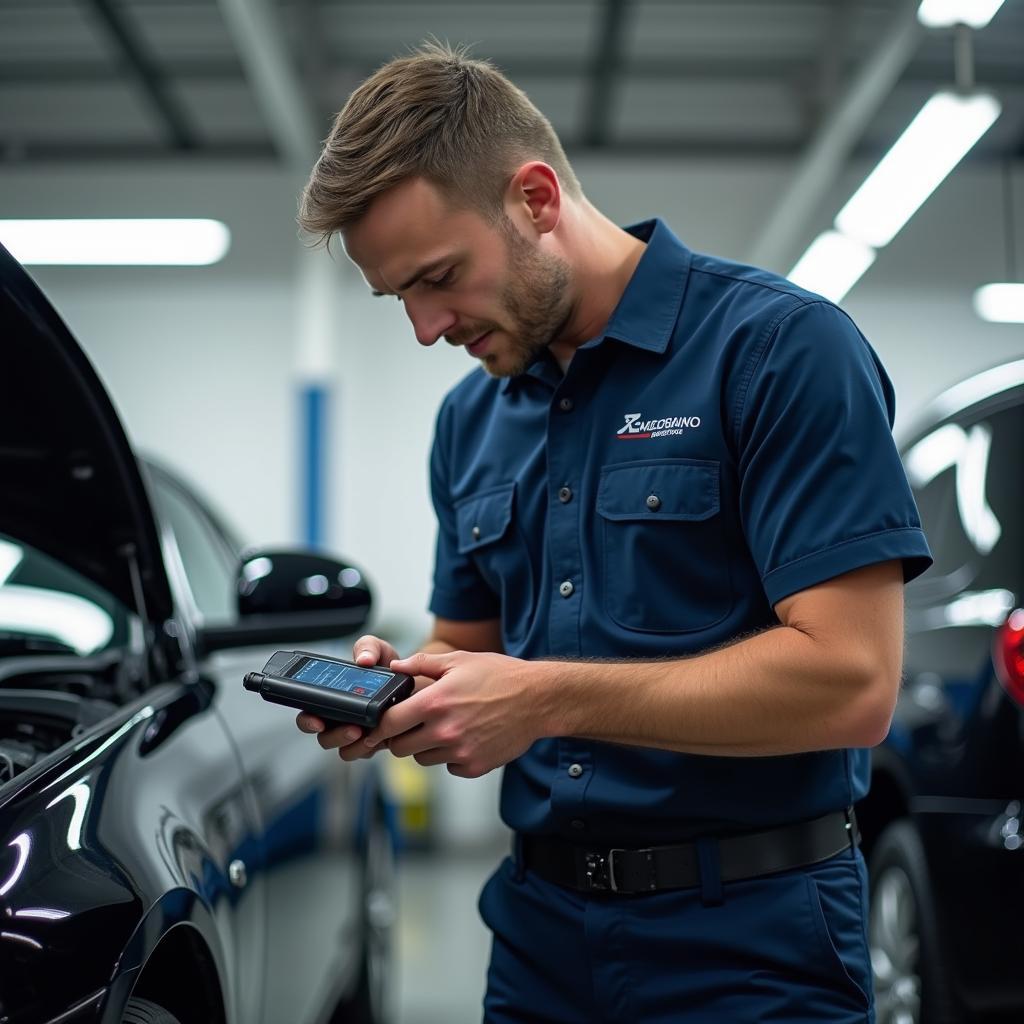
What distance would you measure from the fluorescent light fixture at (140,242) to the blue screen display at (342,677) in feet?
25.0

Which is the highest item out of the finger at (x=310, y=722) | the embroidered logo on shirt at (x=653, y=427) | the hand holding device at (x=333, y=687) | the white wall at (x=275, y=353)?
the white wall at (x=275, y=353)

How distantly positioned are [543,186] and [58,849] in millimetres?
951

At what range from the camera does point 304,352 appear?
869 centimetres

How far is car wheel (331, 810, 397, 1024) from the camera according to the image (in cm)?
273

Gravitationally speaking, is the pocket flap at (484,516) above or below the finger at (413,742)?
above

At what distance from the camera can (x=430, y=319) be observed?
4.88 feet

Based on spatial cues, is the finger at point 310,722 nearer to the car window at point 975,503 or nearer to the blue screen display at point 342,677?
the blue screen display at point 342,677

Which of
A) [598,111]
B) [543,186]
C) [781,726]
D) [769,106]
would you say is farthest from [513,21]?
[781,726]

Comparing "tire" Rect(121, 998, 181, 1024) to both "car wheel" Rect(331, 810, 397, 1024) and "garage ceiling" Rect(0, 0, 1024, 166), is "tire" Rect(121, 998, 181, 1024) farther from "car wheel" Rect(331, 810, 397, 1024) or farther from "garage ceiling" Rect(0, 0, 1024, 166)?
"garage ceiling" Rect(0, 0, 1024, 166)

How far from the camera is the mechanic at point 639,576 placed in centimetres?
120

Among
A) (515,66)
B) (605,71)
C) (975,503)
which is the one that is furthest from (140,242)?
(975,503)

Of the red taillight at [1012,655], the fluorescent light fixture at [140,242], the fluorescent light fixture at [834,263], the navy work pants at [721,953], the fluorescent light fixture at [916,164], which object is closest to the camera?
the navy work pants at [721,953]

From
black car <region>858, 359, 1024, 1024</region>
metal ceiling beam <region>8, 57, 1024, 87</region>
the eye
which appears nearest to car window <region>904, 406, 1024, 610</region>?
black car <region>858, 359, 1024, 1024</region>

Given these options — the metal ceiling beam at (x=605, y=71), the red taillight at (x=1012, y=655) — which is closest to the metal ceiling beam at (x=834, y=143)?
the metal ceiling beam at (x=605, y=71)
